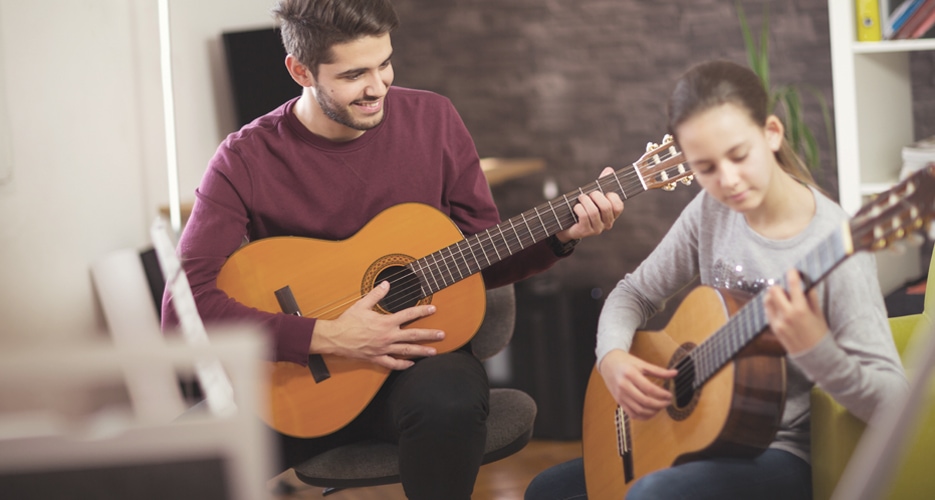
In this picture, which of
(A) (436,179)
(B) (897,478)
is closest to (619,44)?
(A) (436,179)

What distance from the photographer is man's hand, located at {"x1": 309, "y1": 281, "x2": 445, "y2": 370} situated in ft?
5.27

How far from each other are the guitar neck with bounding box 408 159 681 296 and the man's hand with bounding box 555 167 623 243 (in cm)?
2

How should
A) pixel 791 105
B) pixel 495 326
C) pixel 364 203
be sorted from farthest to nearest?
pixel 791 105 → pixel 495 326 → pixel 364 203

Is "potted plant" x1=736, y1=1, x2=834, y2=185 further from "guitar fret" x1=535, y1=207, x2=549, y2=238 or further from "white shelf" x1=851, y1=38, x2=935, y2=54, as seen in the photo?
"guitar fret" x1=535, y1=207, x2=549, y2=238

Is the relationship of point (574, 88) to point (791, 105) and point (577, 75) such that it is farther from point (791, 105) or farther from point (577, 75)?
point (791, 105)

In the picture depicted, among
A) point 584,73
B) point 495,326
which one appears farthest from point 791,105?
point 495,326

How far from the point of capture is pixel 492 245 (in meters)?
1.65

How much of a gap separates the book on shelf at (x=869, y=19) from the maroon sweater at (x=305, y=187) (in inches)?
43.5

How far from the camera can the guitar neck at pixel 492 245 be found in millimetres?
1603

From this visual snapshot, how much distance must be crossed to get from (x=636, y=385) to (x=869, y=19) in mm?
1407

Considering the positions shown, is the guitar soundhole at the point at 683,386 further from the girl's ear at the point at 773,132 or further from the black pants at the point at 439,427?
the black pants at the point at 439,427

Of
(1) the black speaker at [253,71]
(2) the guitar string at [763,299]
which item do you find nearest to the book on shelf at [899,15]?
(2) the guitar string at [763,299]

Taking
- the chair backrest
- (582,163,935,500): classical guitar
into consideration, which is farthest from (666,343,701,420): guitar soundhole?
the chair backrest

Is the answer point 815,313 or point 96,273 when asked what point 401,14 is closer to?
point 96,273
